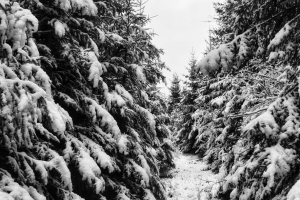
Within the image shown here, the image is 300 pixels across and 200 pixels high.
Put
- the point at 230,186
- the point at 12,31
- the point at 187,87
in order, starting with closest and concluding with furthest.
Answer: the point at 12,31 → the point at 230,186 → the point at 187,87

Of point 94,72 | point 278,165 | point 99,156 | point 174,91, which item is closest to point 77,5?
point 94,72

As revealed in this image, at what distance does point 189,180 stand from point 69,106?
11.5 meters

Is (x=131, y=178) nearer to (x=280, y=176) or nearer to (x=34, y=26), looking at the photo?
(x=280, y=176)

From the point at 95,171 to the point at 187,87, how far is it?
21.1 meters

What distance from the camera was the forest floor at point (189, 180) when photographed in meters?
12.6

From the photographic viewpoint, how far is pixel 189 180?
1543 cm

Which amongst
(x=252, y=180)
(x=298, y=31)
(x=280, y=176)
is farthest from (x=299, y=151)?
(x=298, y=31)

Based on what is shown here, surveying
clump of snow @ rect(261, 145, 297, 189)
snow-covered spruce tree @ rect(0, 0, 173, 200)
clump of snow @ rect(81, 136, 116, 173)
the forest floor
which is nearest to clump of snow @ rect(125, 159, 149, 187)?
snow-covered spruce tree @ rect(0, 0, 173, 200)

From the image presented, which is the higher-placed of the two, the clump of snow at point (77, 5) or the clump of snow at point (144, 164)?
the clump of snow at point (77, 5)

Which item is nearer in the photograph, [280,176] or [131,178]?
[280,176]

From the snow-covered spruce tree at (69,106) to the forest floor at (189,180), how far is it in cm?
460

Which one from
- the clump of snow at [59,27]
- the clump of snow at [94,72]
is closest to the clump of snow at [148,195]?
the clump of snow at [94,72]

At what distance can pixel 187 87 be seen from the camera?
25.1m

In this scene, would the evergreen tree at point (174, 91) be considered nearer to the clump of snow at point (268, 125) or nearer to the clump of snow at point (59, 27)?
the clump of snow at point (59, 27)
